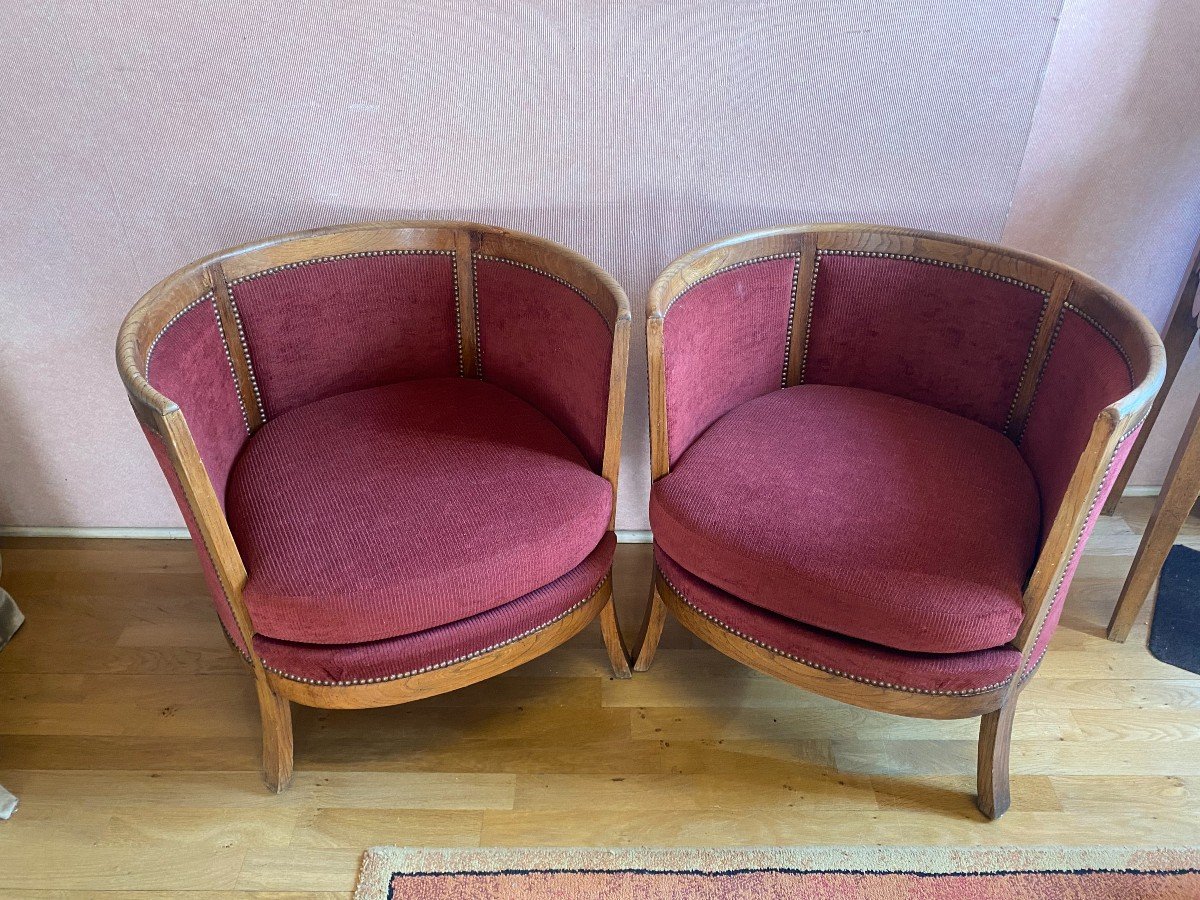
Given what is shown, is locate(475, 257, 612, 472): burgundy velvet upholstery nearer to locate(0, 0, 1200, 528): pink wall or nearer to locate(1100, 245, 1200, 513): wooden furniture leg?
locate(0, 0, 1200, 528): pink wall

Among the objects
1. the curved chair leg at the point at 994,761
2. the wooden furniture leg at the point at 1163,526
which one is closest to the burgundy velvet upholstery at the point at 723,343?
the curved chair leg at the point at 994,761

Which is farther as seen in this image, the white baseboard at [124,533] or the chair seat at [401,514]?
the white baseboard at [124,533]

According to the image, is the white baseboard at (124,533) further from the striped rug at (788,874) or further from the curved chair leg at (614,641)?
the striped rug at (788,874)

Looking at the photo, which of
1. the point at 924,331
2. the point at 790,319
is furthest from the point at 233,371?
the point at 924,331

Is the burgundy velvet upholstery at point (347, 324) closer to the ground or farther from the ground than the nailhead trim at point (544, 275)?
closer to the ground

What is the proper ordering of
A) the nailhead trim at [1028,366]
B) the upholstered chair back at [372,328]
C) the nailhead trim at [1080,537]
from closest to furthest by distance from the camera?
the nailhead trim at [1080,537], the upholstered chair back at [372,328], the nailhead trim at [1028,366]

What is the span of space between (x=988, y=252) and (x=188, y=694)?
5.29 ft

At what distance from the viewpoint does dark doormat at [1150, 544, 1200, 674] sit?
1.68 m

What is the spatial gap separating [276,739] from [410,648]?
0.32 metres

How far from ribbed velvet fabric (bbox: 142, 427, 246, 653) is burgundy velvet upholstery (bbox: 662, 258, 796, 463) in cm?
71

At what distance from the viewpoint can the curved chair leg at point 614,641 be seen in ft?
5.08

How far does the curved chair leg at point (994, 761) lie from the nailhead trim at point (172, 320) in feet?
4.35

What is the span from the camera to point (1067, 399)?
1343 millimetres

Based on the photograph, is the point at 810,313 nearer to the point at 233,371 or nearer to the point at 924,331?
the point at 924,331
